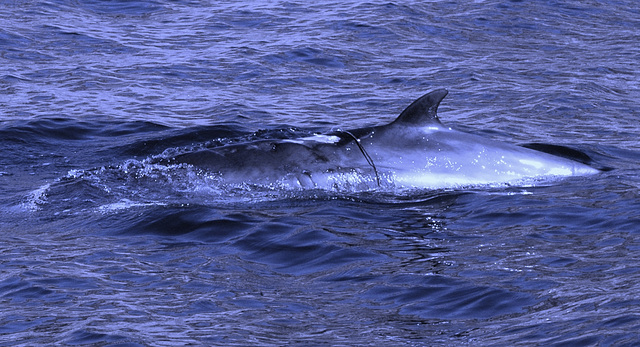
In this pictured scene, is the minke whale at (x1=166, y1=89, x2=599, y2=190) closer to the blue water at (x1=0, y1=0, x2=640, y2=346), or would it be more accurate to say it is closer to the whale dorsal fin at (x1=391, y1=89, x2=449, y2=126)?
the whale dorsal fin at (x1=391, y1=89, x2=449, y2=126)

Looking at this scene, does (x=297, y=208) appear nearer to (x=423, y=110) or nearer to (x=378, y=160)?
(x=378, y=160)

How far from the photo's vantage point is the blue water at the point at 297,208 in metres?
7.49

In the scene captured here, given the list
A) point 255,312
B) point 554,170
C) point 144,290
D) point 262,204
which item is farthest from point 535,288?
point 554,170

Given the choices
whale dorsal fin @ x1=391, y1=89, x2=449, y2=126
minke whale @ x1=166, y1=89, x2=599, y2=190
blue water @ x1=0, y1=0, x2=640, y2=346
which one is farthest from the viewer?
minke whale @ x1=166, y1=89, x2=599, y2=190

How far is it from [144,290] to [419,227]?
2.93 m

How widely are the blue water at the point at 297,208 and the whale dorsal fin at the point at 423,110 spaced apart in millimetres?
814

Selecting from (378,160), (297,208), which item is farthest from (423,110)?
(297,208)

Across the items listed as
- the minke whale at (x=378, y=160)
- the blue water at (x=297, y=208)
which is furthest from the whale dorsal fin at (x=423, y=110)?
the blue water at (x=297, y=208)

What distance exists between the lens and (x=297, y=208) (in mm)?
10773

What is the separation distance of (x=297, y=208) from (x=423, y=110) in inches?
69.6

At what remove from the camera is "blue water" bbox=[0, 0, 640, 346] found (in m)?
7.49

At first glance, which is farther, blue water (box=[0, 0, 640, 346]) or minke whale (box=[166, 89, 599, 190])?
minke whale (box=[166, 89, 599, 190])

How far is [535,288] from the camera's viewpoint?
26.2ft

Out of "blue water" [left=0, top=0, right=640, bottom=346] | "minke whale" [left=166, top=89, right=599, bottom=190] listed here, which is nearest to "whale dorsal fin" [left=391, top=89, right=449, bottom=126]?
"minke whale" [left=166, top=89, right=599, bottom=190]
